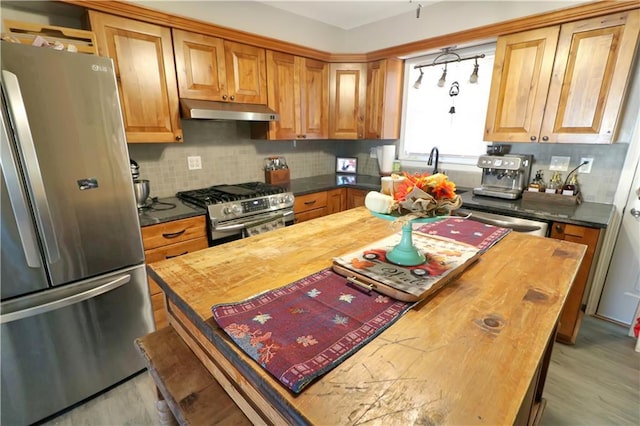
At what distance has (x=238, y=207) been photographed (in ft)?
7.47

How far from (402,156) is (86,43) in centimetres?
290

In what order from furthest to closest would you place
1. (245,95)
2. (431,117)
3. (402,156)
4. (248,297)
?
(402,156)
(431,117)
(245,95)
(248,297)

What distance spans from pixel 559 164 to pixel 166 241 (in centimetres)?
310

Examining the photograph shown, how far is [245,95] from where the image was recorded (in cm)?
257

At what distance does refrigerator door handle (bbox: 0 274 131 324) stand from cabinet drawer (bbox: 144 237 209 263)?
0.19 m

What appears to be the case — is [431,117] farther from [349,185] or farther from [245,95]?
[245,95]

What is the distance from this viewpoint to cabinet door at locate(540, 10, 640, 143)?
1874 mm

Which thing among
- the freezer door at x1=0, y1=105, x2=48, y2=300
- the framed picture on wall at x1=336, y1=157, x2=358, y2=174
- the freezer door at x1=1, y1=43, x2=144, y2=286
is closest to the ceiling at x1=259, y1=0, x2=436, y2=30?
the framed picture on wall at x1=336, y1=157, x2=358, y2=174

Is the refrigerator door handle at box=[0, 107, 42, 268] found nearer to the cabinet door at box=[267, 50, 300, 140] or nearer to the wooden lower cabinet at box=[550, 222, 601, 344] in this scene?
the cabinet door at box=[267, 50, 300, 140]

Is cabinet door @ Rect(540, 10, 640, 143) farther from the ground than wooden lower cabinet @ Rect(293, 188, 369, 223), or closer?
farther from the ground

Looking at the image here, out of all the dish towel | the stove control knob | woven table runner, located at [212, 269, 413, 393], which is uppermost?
woven table runner, located at [212, 269, 413, 393]

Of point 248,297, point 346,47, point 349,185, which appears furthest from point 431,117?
point 248,297

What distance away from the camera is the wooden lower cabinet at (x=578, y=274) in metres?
1.85

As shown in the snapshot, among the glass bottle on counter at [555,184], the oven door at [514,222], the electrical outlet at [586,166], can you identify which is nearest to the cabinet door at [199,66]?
the oven door at [514,222]
